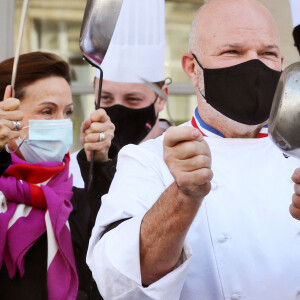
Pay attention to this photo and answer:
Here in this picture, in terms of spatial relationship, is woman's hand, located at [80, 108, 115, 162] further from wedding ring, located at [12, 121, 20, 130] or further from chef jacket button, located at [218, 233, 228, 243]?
chef jacket button, located at [218, 233, 228, 243]

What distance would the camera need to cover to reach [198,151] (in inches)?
41.6

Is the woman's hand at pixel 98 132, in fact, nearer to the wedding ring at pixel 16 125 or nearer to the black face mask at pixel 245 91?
the wedding ring at pixel 16 125

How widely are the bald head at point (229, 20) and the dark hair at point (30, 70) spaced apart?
81cm

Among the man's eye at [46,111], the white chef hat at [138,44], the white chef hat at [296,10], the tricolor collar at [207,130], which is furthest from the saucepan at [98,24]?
the man's eye at [46,111]

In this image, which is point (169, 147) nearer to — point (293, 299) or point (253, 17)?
point (293, 299)

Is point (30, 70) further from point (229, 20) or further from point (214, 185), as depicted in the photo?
point (214, 185)

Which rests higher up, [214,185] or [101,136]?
[214,185]

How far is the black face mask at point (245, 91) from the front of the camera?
155 centimetres

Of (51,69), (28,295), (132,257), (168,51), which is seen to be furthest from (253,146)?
(168,51)

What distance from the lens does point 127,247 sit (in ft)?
3.95

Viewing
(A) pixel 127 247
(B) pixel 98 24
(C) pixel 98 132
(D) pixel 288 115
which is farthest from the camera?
(C) pixel 98 132

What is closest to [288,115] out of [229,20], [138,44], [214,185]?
[214,185]

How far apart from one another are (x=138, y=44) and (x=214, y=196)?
1.00m

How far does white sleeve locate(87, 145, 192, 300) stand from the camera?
1204 millimetres
